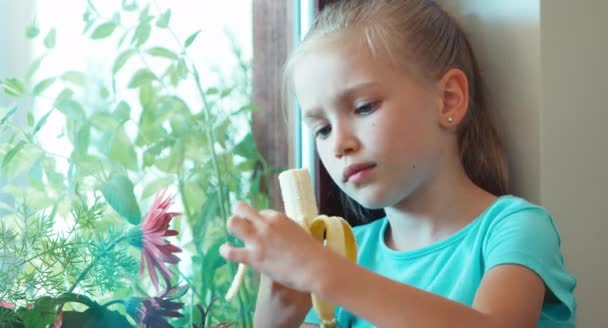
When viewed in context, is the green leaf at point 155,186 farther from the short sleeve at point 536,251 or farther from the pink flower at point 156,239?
the short sleeve at point 536,251

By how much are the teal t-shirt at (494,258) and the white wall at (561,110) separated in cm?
11

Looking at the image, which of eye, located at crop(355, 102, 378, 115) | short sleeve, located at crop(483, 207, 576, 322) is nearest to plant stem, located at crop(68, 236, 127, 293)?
eye, located at crop(355, 102, 378, 115)

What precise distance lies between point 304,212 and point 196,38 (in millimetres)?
286

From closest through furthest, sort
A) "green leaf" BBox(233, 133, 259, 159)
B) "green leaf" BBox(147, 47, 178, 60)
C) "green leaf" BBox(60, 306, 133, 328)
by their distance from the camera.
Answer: "green leaf" BBox(60, 306, 133, 328) → "green leaf" BBox(147, 47, 178, 60) → "green leaf" BBox(233, 133, 259, 159)

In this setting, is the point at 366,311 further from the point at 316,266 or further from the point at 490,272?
the point at 490,272

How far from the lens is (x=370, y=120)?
901mm

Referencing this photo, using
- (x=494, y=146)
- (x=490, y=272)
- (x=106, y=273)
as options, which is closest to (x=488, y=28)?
(x=494, y=146)

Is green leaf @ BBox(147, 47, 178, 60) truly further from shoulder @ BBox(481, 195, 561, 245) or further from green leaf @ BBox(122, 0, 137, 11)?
shoulder @ BBox(481, 195, 561, 245)

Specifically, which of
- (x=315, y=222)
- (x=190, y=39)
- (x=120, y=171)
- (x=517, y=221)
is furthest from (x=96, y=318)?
Answer: (x=517, y=221)

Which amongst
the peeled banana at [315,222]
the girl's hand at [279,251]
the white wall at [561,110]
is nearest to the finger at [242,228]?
the girl's hand at [279,251]

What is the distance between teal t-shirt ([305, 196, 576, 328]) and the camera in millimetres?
836

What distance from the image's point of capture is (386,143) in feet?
2.94

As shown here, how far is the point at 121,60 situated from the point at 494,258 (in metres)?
0.50

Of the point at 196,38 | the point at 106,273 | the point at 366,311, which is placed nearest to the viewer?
the point at 366,311
